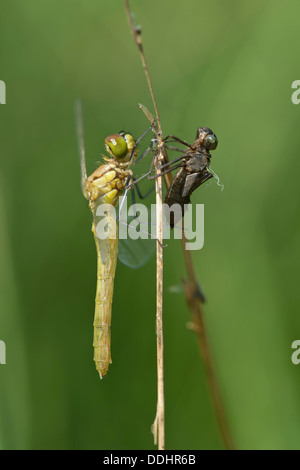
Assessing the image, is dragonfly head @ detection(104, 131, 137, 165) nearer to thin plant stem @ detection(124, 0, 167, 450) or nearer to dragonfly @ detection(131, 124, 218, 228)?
dragonfly @ detection(131, 124, 218, 228)

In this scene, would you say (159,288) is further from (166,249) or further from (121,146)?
(166,249)

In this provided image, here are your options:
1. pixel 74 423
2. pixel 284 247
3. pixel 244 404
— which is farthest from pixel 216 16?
pixel 74 423

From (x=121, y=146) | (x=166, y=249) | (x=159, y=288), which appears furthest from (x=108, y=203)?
(x=159, y=288)

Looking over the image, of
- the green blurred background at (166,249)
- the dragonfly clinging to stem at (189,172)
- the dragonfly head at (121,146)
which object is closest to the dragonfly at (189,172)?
the dragonfly clinging to stem at (189,172)

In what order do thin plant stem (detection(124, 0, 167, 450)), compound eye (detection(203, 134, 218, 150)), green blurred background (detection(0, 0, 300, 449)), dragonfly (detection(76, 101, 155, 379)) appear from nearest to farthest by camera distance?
thin plant stem (detection(124, 0, 167, 450)) → compound eye (detection(203, 134, 218, 150)) → dragonfly (detection(76, 101, 155, 379)) → green blurred background (detection(0, 0, 300, 449))

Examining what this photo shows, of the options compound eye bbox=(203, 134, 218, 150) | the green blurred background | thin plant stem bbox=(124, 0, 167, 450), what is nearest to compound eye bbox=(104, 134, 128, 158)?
thin plant stem bbox=(124, 0, 167, 450)

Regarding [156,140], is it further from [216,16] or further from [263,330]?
[216,16]
